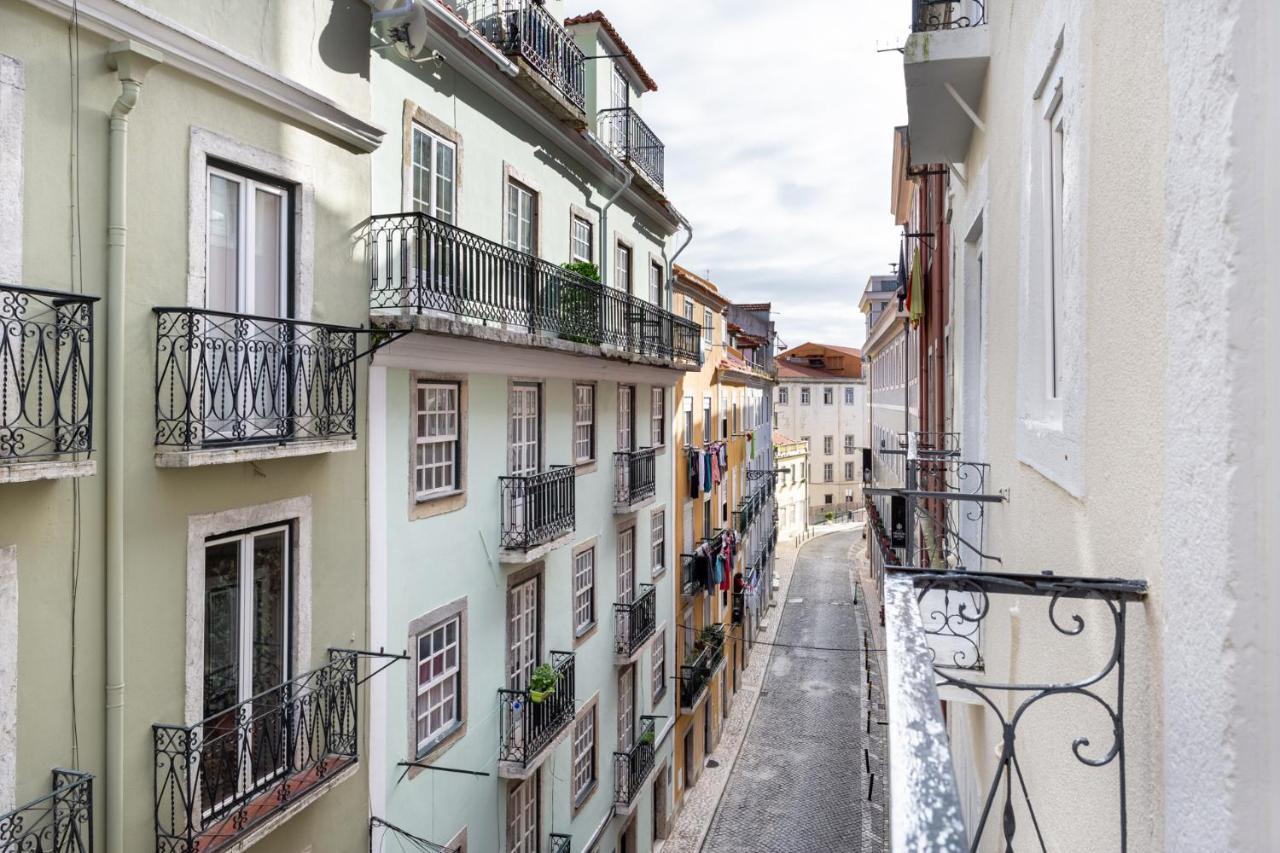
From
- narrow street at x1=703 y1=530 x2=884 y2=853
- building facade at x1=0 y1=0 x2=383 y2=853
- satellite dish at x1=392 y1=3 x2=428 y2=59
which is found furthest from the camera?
narrow street at x1=703 y1=530 x2=884 y2=853

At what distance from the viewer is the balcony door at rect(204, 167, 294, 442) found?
6.82 m

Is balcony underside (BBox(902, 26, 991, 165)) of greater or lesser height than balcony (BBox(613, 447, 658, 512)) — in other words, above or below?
above

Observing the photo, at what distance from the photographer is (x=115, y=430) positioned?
19.9 ft

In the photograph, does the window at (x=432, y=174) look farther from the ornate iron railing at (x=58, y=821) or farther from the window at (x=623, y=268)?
the window at (x=623, y=268)

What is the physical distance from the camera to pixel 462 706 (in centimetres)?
1081

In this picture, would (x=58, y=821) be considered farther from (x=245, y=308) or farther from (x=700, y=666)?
(x=700, y=666)

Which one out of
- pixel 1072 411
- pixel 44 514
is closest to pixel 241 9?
pixel 44 514

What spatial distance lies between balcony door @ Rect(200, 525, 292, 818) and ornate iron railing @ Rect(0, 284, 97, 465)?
1749 mm

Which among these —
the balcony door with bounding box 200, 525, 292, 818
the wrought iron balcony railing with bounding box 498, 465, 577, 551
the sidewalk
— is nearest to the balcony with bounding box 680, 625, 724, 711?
the sidewalk

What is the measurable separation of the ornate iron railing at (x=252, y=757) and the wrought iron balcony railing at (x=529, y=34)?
802cm

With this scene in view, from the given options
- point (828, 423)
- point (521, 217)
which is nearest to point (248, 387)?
point (521, 217)

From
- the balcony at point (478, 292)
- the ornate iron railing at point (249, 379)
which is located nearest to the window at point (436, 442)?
the balcony at point (478, 292)

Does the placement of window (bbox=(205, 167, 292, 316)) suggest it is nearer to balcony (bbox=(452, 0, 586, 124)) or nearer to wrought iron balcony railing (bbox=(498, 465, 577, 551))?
balcony (bbox=(452, 0, 586, 124))

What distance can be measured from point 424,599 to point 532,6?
804 centimetres
